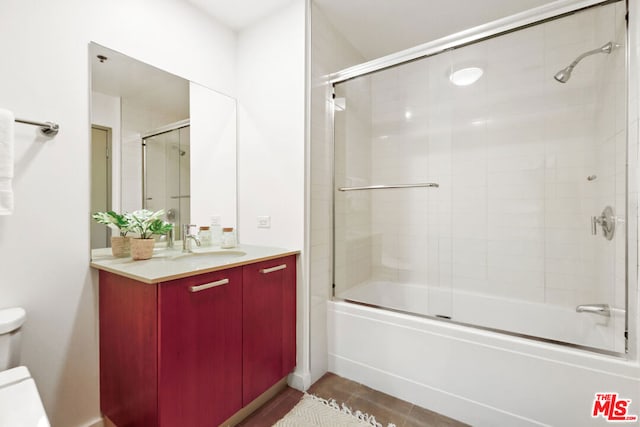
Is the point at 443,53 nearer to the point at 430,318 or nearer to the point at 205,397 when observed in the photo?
the point at 430,318

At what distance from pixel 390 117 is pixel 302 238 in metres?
1.38

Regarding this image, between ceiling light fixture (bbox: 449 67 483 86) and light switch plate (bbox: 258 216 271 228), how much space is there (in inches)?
62.3

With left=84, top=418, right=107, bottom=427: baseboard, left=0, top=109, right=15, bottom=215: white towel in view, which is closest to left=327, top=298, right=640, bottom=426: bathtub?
left=84, top=418, right=107, bottom=427: baseboard

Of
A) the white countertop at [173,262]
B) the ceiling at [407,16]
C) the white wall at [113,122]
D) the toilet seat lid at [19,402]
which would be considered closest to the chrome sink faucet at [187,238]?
the white countertop at [173,262]

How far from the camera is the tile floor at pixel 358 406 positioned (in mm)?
1456

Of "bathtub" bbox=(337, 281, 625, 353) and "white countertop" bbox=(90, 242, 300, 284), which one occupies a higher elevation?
"white countertop" bbox=(90, 242, 300, 284)

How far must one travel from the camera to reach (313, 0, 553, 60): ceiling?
1.81 m

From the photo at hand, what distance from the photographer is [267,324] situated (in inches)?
60.2

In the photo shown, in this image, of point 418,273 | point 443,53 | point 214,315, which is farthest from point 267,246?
point 443,53

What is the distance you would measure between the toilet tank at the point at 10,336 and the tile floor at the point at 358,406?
3.31 ft

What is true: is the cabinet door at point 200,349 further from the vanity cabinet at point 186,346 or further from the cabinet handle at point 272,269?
the cabinet handle at point 272,269

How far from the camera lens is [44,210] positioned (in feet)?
3.92

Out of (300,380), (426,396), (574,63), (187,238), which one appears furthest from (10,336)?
(574,63)

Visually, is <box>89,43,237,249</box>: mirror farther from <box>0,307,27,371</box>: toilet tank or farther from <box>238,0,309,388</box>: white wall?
Result: <box>0,307,27,371</box>: toilet tank
